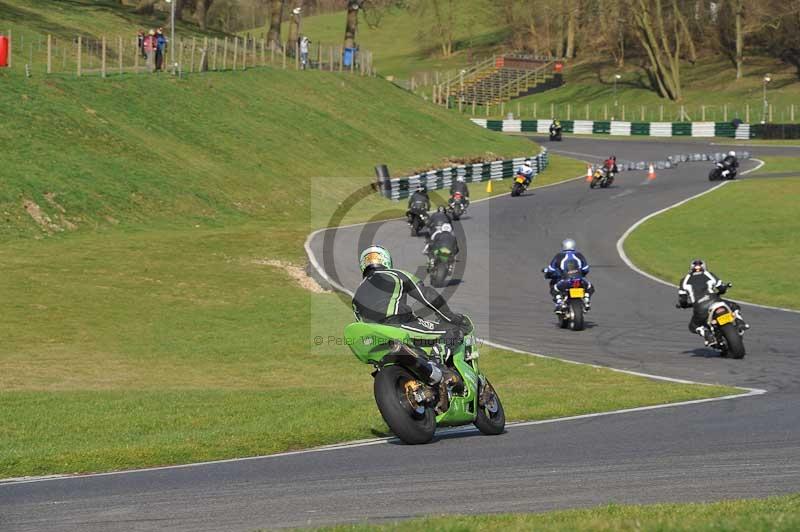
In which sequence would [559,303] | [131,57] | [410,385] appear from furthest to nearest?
[131,57] < [559,303] < [410,385]

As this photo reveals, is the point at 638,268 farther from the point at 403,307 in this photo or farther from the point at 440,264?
the point at 403,307

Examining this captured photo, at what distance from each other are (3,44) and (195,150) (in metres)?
8.43

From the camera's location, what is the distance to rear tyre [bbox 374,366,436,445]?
10.8 meters

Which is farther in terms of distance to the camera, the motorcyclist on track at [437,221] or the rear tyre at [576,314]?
the motorcyclist on track at [437,221]

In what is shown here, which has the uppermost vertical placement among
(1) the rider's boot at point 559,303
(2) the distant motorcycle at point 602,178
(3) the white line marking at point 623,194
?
(2) the distant motorcycle at point 602,178

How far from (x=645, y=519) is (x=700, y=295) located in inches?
523

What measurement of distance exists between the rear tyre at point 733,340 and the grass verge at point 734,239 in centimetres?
727

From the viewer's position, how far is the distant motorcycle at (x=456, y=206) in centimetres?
4041

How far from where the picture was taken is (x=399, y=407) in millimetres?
10852

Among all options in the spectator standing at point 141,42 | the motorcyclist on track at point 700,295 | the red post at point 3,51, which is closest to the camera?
the motorcyclist on track at point 700,295

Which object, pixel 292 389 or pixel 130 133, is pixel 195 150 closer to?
pixel 130 133

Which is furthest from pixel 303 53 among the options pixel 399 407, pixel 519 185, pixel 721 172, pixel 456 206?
pixel 399 407

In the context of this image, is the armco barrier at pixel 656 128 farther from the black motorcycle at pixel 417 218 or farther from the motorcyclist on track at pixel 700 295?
the motorcyclist on track at pixel 700 295

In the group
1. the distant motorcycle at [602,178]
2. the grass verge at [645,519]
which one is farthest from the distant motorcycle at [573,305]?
the distant motorcycle at [602,178]
